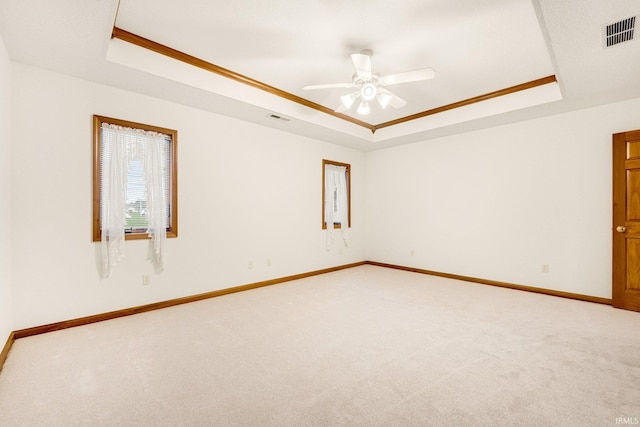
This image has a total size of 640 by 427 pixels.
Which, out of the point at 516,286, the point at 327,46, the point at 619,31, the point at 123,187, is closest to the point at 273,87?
the point at 327,46

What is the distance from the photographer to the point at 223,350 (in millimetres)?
2471

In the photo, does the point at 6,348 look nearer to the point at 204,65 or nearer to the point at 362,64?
the point at 204,65

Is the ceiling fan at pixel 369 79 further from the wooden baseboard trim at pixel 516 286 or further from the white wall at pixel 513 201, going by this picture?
the wooden baseboard trim at pixel 516 286

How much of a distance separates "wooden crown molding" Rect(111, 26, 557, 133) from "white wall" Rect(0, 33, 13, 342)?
37.9 inches

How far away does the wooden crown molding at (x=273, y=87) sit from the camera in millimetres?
2828

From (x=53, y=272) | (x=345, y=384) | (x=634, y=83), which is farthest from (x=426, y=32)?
(x=53, y=272)

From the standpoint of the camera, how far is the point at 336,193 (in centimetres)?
600

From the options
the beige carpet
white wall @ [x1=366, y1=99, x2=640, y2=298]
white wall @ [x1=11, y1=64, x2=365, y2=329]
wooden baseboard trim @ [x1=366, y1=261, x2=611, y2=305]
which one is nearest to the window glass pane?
white wall @ [x1=11, y1=64, x2=365, y2=329]

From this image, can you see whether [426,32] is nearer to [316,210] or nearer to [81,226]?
[316,210]

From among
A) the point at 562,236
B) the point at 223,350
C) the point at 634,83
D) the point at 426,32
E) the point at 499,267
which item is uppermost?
the point at 426,32

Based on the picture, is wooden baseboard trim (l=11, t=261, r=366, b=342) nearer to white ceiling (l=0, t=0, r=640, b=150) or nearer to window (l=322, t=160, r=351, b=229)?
window (l=322, t=160, r=351, b=229)

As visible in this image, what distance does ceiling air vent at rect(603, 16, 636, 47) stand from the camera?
2159 millimetres

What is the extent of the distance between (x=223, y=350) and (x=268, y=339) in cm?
40

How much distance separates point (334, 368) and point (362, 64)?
2697 mm
